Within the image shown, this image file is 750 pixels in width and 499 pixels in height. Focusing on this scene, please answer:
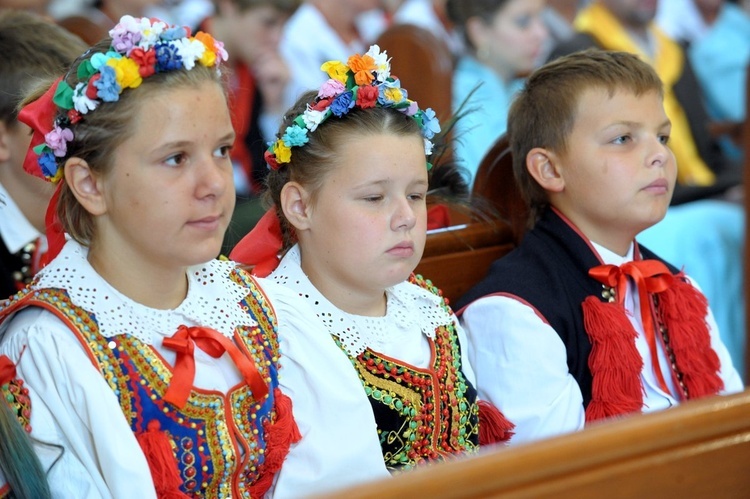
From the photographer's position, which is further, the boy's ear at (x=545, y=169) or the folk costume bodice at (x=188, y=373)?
the boy's ear at (x=545, y=169)

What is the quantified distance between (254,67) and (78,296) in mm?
2640

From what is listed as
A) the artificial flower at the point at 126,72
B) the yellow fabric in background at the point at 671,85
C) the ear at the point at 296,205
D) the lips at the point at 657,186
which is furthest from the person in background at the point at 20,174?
the yellow fabric in background at the point at 671,85

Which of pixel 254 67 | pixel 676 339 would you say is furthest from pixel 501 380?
pixel 254 67

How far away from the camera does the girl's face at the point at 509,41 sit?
3.78 metres

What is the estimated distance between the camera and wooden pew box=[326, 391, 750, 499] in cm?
94

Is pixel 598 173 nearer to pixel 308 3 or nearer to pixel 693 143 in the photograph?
pixel 693 143

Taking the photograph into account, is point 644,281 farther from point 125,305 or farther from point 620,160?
point 125,305

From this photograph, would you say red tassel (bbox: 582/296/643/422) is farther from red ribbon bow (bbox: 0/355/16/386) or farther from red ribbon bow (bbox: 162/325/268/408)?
red ribbon bow (bbox: 0/355/16/386)

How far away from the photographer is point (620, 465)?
1080mm

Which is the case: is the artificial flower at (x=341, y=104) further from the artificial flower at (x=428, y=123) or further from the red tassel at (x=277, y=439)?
the red tassel at (x=277, y=439)

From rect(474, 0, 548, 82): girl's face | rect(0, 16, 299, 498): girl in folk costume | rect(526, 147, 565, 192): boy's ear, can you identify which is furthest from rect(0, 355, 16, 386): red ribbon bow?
rect(474, 0, 548, 82): girl's face

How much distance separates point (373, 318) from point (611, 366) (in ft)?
1.40

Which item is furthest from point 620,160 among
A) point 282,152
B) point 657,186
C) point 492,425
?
point 282,152

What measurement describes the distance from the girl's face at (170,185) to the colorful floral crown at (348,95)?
0.22 meters
